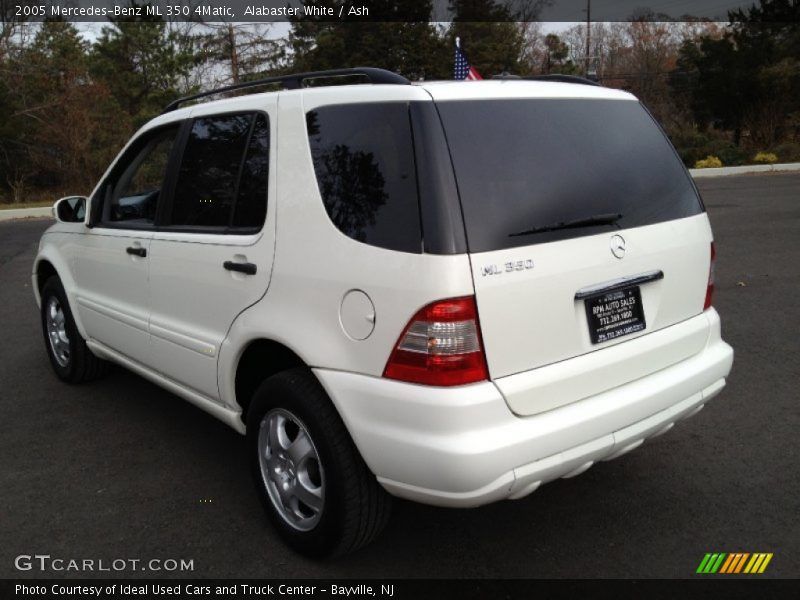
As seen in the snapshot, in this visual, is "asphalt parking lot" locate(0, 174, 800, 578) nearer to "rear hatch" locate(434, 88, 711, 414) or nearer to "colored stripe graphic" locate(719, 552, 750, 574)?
"colored stripe graphic" locate(719, 552, 750, 574)

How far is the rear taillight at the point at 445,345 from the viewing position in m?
2.28

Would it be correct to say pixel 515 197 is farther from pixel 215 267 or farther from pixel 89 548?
pixel 89 548

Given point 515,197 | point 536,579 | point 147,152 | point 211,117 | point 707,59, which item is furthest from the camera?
point 707,59

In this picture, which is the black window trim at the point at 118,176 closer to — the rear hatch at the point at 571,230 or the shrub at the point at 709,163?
the rear hatch at the point at 571,230

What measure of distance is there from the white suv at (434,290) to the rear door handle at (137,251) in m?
0.32

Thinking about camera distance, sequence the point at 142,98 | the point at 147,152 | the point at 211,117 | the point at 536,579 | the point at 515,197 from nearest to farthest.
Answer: the point at 515,197 → the point at 536,579 → the point at 211,117 → the point at 147,152 → the point at 142,98

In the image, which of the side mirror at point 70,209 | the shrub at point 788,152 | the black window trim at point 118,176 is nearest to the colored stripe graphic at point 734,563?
the black window trim at point 118,176

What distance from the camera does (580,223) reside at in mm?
2582

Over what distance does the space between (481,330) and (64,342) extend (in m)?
3.80

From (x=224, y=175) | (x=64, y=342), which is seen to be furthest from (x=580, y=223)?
(x=64, y=342)

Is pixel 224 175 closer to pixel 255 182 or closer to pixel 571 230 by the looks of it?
pixel 255 182

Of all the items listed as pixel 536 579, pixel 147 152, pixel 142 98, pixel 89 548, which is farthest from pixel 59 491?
pixel 142 98

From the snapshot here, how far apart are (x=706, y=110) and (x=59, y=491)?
112ft

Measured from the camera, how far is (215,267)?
3.10 metres
